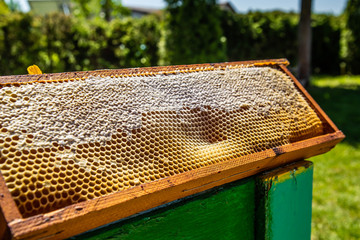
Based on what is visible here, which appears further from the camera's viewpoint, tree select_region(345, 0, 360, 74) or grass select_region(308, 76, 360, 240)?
tree select_region(345, 0, 360, 74)

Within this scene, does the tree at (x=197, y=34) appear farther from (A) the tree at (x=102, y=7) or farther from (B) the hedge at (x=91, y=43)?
(A) the tree at (x=102, y=7)

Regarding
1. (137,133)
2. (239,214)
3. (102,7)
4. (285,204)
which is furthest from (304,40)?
(102,7)

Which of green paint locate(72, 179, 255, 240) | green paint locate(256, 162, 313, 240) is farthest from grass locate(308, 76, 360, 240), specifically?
green paint locate(72, 179, 255, 240)

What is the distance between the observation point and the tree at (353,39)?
965 centimetres

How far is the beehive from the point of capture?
0.80 metres

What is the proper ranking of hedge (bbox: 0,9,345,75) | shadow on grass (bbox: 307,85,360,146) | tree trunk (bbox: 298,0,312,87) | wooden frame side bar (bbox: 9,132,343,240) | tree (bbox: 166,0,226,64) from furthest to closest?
tree trunk (bbox: 298,0,312,87) < hedge (bbox: 0,9,345,75) < tree (bbox: 166,0,226,64) < shadow on grass (bbox: 307,85,360,146) < wooden frame side bar (bbox: 9,132,343,240)

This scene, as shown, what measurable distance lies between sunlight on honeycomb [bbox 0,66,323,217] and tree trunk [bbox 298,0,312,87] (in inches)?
324

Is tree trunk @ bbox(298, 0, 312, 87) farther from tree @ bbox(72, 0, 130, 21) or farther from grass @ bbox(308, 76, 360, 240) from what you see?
tree @ bbox(72, 0, 130, 21)

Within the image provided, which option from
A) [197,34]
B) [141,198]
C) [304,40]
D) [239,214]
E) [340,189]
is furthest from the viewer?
[304,40]

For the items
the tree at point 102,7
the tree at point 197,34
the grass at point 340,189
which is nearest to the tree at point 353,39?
the grass at point 340,189

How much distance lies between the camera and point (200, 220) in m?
1.10

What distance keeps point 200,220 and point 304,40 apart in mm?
9002

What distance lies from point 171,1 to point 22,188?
6431 mm

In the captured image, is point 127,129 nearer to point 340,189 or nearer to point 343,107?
point 340,189
